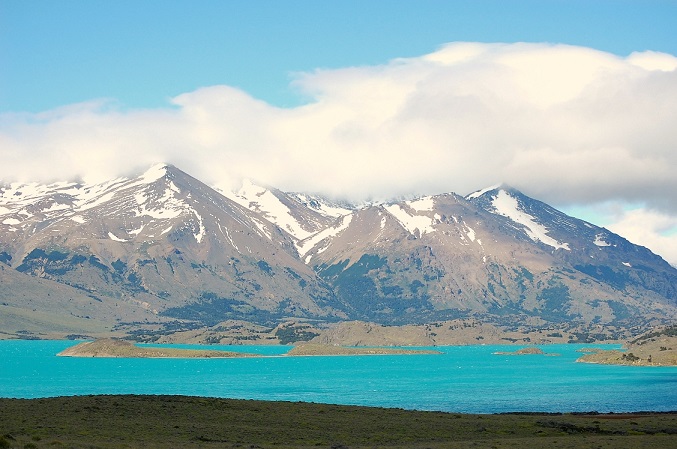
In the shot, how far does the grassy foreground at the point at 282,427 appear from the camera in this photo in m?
90.9

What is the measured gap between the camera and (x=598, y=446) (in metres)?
89.3

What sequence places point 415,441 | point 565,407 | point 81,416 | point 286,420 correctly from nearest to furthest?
point 415,441, point 81,416, point 286,420, point 565,407

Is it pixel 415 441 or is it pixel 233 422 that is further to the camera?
pixel 233 422

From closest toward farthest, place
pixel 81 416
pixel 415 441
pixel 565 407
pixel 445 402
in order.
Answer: pixel 415 441
pixel 81 416
pixel 565 407
pixel 445 402

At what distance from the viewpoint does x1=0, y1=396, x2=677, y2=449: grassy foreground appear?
3580 inches

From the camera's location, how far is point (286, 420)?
117125mm

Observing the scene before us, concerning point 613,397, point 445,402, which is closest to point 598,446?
point 445,402

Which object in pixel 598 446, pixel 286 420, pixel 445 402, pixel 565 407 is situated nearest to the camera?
pixel 598 446

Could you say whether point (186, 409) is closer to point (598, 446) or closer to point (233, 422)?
point (233, 422)

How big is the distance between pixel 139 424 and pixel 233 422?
13735 mm

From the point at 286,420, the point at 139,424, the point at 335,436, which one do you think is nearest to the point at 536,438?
the point at 335,436

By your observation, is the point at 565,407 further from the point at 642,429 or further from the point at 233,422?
the point at 233,422

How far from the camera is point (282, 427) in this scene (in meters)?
111

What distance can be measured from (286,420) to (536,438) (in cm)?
3311
